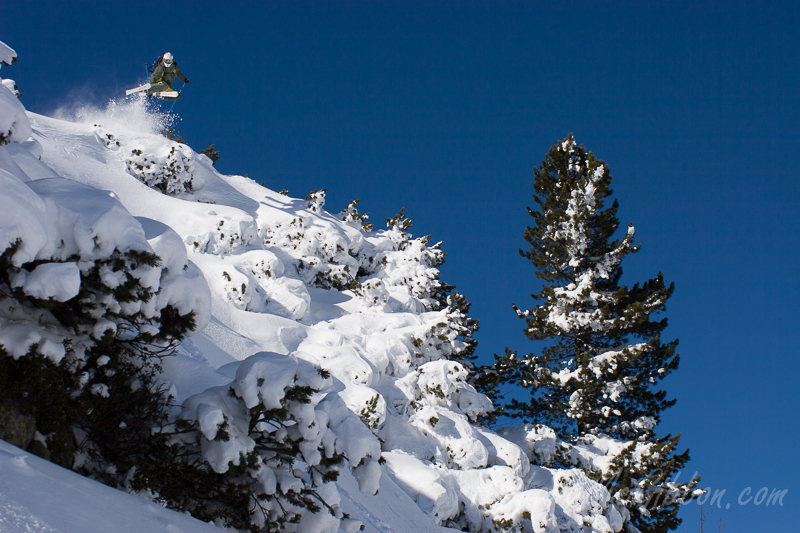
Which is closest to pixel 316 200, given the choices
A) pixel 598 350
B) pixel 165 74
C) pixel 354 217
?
pixel 354 217

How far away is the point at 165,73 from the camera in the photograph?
20.5m

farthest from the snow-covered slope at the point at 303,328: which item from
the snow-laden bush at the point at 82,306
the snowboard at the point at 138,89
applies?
the snowboard at the point at 138,89

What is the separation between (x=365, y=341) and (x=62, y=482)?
1374 cm

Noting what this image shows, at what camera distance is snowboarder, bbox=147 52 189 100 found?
2039cm

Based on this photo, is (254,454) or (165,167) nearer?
(254,454)

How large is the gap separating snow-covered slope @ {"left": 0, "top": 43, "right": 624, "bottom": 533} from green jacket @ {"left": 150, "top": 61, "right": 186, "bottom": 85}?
285cm

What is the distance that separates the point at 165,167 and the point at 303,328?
10.2 meters

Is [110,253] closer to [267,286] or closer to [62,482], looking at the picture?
[62,482]

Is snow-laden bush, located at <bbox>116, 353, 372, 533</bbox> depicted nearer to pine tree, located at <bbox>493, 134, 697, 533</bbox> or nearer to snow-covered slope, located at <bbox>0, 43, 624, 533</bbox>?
snow-covered slope, located at <bbox>0, 43, 624, 533</bbox>

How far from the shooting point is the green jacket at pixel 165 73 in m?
20.4

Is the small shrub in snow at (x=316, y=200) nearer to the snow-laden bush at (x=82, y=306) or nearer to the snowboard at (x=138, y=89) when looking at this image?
the snowboard at (x=138, y=89)

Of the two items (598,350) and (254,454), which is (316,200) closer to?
(598,350)

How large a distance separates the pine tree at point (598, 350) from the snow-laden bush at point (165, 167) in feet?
51.2

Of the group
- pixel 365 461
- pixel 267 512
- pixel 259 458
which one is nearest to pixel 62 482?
pixel 259 458
